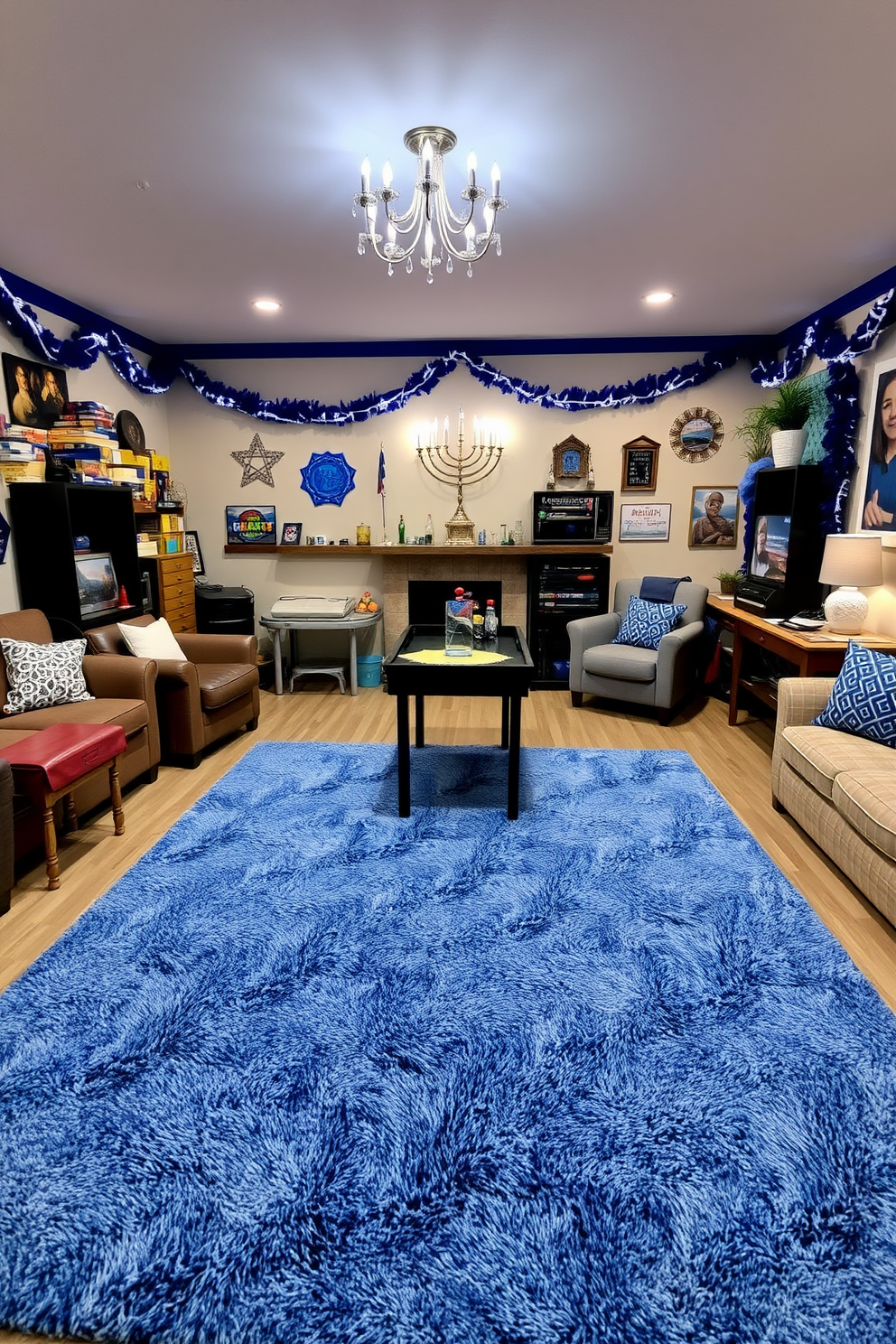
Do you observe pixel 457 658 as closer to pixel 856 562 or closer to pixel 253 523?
pixel 856 562

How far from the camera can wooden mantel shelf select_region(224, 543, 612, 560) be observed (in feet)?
18.6

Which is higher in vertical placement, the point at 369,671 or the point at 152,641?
the point at 152,641

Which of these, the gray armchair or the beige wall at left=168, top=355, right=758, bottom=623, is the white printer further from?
the gray armchair

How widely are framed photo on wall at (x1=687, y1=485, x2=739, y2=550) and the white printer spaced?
2942 mm

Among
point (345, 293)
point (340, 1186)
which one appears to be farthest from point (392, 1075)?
point (345, 293)

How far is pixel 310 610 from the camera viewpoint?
5715 millimetres

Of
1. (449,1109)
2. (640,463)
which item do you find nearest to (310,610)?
(640,463)

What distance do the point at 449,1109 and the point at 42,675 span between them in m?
2.93

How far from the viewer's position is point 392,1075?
6.20 ft

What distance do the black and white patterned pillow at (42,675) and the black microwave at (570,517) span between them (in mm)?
3526

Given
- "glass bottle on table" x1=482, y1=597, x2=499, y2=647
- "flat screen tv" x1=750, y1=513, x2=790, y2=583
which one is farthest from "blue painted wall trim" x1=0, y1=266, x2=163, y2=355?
"flat screen tv" x1=750, y1=513, x2=790, y2=583

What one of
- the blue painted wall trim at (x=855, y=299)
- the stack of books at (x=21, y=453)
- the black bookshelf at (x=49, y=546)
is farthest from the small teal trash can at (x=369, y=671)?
the blue painted wall trim at (x=855, y=299)

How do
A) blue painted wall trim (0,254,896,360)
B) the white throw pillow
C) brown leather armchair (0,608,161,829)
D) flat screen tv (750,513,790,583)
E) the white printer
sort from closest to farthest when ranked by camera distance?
brown leather armchair (0,608,161,829)
the white throw pillow
flat screen tv (750,513,790,583)
blue painted wall trim (0,254,896,360)
the white printer

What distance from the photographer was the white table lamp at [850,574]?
382 cm
